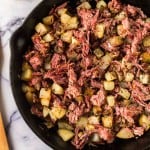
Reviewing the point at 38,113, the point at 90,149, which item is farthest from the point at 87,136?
the point at 38,113

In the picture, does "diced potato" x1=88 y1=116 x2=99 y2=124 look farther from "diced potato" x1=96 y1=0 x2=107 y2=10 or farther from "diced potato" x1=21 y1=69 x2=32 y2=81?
"diced potato" x1=96 y1=0 x2=107 y2=10

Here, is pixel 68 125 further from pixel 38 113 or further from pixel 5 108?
pixel 5 108

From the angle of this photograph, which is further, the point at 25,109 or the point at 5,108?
the point at 5,108

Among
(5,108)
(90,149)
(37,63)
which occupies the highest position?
(37,63)

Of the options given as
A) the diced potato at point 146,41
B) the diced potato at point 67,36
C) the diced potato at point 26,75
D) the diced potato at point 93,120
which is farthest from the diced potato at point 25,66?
the diced potato at point 146,41

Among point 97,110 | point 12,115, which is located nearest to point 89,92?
point 97,110

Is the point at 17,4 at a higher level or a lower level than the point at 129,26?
higher
